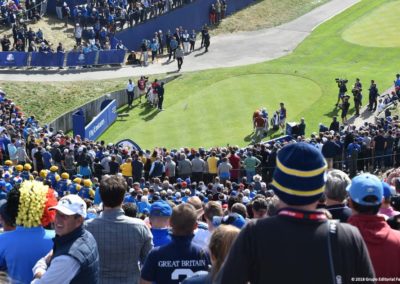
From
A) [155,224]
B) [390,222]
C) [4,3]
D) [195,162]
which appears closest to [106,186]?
[155,224]

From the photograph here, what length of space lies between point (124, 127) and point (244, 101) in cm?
649

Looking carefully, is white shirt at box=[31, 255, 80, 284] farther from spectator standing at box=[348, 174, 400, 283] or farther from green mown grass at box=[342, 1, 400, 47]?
green mown grass at box=[342, 1, 400, 47]

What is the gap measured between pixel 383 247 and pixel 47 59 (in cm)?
3559

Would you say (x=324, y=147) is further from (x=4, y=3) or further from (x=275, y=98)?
(x=4, y=3)

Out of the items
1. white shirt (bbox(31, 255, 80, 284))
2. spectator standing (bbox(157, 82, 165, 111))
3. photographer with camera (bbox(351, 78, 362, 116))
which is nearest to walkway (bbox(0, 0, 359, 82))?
spectator standing (bbox(157, 82, 165, 111))

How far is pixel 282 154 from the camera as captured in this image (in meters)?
4.73

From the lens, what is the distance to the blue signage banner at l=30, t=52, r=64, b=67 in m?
39.4

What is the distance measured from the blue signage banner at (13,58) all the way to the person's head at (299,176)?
3596 cm

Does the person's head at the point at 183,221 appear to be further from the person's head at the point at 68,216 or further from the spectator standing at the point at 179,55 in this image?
the spectator standing at the point at 179,55

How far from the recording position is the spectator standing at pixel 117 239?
749 centimetres

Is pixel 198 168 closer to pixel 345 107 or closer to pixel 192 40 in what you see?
pixel 345 107

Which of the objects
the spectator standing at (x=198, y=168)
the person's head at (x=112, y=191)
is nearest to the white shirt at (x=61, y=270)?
the person's head at (x=112, y=191)

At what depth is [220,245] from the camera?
18.3ft

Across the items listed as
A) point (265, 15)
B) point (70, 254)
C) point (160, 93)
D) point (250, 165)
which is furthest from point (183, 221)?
point (265, 15)
